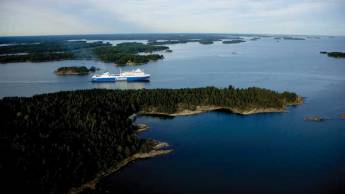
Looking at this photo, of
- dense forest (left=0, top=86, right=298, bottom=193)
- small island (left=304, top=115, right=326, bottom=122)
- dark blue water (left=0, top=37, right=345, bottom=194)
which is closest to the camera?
dense forest (left=0, top=86, right=298, bottom=193)

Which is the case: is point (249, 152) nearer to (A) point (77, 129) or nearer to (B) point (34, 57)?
(A) point (77, 129)

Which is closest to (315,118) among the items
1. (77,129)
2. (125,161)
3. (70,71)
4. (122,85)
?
(125,161)

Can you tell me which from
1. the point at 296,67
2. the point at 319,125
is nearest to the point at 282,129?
the point at 319,125

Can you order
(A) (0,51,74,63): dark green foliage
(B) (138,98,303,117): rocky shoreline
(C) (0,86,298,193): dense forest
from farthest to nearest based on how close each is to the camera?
(A) (0,51,74,63): dark green foliage → (B) (138,98,303,117): rocky shoreline → (C) (0,86,298,193): dense forest

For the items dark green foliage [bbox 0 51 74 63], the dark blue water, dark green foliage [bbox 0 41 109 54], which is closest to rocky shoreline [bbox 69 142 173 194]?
the dark blue water

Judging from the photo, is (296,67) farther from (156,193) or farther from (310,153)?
(156,193)

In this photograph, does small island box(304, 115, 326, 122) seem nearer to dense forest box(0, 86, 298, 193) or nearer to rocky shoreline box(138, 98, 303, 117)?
rocky shoreline box(138, 98, 303, 117)

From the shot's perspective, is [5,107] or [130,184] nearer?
[130,184]

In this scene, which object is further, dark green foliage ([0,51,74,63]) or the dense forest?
dark green foliage ([0,51,74,63])
